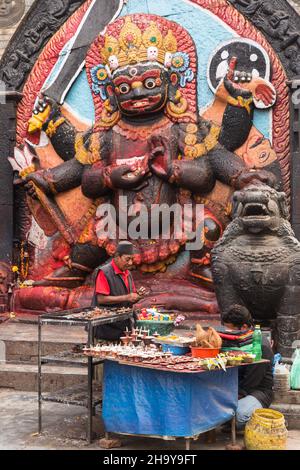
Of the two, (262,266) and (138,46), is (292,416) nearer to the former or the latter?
(262,266)

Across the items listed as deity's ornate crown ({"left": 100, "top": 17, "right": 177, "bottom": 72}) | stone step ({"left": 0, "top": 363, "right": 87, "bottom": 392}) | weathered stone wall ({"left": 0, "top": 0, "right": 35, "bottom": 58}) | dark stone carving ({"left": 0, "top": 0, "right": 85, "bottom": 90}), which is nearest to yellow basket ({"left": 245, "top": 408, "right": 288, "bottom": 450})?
stone step ({"left": 0, "top": 363, "right": 87, "bottom": 392})

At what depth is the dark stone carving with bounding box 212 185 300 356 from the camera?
24.2 feet

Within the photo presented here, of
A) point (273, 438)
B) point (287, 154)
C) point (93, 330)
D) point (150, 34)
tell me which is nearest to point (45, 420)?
point (93, 330)

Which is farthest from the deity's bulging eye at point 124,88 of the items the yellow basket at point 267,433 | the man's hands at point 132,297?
the yellow basket at point 267,433

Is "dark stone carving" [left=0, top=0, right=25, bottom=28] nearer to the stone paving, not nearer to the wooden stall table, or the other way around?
the stone paving

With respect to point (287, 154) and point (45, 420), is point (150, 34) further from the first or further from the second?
point (45, 420)

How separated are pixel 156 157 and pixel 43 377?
12.1ft

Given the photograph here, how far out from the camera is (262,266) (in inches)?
290

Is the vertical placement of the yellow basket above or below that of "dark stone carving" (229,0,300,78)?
below

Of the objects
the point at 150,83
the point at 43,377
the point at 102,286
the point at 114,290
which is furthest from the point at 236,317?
the point at 150,83

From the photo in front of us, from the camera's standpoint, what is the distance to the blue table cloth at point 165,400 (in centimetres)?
538

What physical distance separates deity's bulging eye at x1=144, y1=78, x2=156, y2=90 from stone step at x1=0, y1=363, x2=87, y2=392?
4.14m

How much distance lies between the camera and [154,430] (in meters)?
5.48
